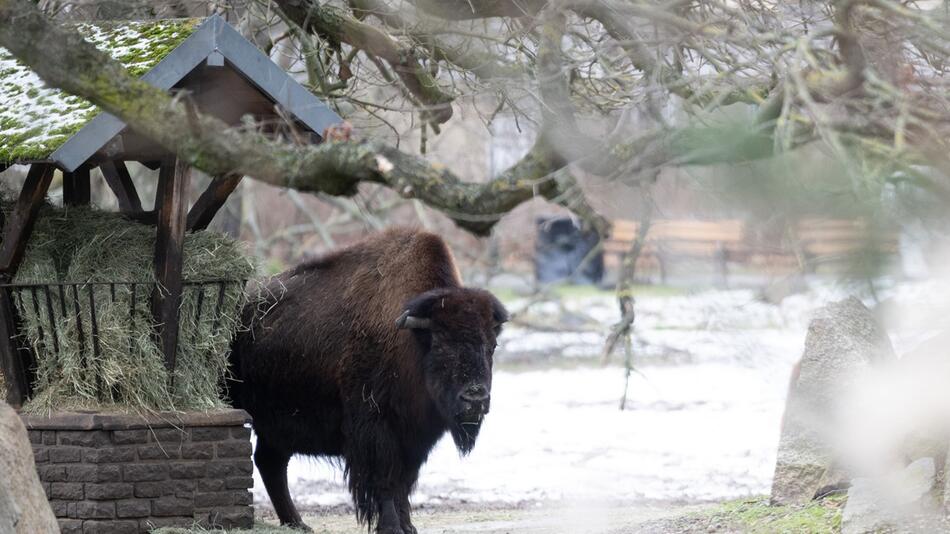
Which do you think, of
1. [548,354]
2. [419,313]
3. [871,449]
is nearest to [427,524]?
[419,313]

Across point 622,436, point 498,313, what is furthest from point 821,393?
point 622,436

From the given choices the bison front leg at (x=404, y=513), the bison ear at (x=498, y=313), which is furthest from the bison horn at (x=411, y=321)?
the bison front leg at (x=404, y=513)

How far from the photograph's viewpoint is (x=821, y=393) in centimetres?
830

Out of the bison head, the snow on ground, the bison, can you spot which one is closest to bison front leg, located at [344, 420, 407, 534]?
the bison

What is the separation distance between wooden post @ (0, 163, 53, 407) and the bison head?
2.49m

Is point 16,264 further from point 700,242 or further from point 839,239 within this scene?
point 839,239

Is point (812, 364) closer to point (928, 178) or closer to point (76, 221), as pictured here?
point (928, 178)

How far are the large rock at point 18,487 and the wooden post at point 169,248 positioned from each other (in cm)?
186

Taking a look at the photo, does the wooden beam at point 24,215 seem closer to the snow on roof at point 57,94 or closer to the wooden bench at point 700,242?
the snow on roof at point 57,94

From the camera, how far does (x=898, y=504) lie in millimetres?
7059

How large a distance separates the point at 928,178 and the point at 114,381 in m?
5.39

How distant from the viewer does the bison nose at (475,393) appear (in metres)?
8.45

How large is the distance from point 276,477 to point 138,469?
1977mm

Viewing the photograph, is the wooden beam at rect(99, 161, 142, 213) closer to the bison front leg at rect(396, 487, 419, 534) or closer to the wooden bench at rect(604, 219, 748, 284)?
the bison front leg at rect(396, 487, 419, 534)
